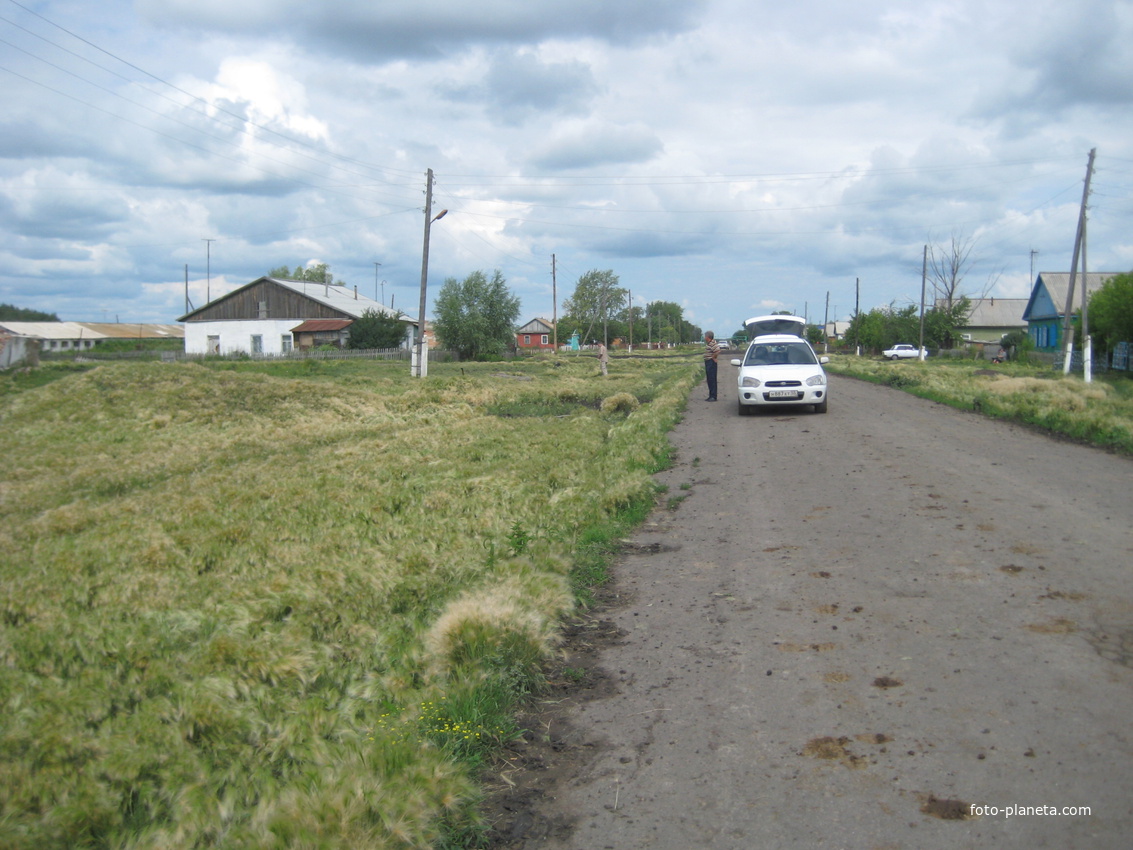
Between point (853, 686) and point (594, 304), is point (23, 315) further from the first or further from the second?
point (853, 686)

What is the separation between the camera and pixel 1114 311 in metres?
39.7

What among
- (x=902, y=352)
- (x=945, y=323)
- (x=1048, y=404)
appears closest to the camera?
(x=1048, y=404)

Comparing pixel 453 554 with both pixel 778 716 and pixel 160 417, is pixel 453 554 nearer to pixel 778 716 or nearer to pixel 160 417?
pixel 778 716

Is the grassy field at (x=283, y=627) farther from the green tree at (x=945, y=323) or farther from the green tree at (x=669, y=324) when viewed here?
the green tree at (x=669, y=324)

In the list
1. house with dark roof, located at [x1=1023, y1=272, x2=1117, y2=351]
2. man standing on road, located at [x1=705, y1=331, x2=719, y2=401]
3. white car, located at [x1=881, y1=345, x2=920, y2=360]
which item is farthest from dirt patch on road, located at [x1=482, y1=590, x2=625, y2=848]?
white car, located at [x1=881, y1=345, x2=920, y2=360]

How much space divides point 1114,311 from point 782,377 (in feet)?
102

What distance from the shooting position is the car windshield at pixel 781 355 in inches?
743

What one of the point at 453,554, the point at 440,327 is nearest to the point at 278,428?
the point at 453,554

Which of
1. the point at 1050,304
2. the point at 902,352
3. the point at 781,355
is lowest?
the point at 781,355

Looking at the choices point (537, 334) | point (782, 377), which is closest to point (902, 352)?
point (782, 377)

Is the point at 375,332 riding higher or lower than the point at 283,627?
higher

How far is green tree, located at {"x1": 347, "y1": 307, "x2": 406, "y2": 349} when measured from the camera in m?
62.8

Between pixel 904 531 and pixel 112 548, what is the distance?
25.0 feet

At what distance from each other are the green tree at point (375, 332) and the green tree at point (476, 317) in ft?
10.4
